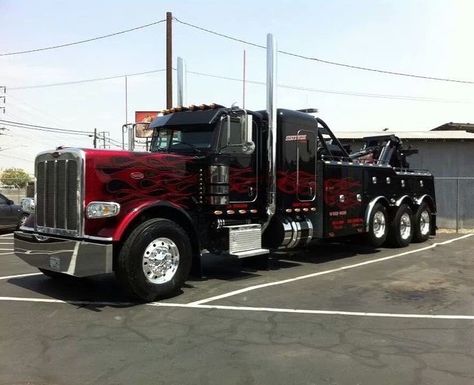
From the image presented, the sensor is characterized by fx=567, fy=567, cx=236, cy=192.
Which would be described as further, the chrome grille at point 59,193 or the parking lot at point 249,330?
the chrome grille at point 59,193

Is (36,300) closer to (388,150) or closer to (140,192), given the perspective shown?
(140,192)

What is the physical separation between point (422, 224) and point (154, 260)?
984 centimetres

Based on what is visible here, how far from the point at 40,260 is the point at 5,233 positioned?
12.1m

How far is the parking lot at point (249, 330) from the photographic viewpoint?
4.95 m

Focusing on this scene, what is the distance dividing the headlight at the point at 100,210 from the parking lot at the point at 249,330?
121cm

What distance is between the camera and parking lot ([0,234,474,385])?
4945mm

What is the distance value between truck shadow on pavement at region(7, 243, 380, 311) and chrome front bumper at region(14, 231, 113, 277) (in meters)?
0.52

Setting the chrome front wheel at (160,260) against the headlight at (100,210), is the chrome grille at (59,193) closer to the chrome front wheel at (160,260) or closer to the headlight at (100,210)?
the headlight at (100,210)

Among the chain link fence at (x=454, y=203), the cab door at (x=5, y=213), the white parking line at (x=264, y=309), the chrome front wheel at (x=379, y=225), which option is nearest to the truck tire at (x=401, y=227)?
the chrome front wheel at (x=379, y=225)

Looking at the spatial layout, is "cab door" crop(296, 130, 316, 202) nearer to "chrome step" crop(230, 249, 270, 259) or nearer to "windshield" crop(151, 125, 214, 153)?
"chrome step" crop(230, 249, 270, 259)

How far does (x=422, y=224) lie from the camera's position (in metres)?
15.4

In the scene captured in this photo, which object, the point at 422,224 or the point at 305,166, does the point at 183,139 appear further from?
the point at 422,224

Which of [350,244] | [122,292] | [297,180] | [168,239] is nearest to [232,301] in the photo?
[168,239]

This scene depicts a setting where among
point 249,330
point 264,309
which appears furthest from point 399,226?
point 249,330
